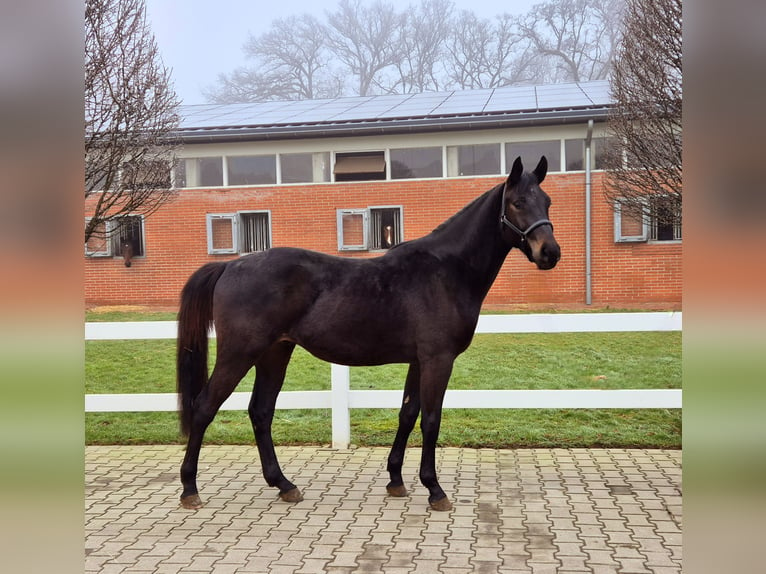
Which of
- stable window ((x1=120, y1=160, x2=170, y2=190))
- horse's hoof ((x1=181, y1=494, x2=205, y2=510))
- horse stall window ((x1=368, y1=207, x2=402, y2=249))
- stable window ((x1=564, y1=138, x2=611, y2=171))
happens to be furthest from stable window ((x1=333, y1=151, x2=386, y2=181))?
horse's hoof ((x1=181, y1=494, x2=205, y2=510))

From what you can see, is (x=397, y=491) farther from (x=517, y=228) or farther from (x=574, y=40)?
(x=574, y=40)

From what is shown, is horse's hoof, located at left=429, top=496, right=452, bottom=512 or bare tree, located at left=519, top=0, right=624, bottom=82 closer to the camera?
horse's hoof, located at left=429, top=496, right=452, bottom=512

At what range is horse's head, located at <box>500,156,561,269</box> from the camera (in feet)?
12.6

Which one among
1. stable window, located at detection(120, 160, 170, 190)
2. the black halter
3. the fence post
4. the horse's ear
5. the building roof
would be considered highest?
the building roof

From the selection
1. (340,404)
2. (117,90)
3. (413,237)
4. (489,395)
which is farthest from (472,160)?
(340,404)

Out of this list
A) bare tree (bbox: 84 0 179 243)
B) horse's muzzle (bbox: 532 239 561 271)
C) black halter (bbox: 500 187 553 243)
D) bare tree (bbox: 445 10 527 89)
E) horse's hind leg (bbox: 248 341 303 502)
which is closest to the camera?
horse's muzzle (bbox: 532 239 561 271)

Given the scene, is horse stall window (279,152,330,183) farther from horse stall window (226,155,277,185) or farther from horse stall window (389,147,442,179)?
horse stall window (389,147,442,179)

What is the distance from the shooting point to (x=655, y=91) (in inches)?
218

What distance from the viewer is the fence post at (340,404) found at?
5.57m

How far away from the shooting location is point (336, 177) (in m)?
14.0

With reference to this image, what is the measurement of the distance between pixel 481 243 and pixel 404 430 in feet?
4.66

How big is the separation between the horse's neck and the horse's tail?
1.64 m
